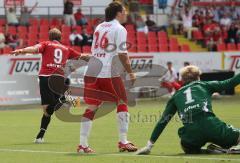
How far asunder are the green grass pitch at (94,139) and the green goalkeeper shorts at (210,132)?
256 millimetres

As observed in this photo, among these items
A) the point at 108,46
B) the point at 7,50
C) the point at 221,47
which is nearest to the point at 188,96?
the point at 108,46

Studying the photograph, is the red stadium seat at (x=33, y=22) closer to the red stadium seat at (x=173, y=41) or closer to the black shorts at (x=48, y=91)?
the red stadium seat at (x=173, y=41)

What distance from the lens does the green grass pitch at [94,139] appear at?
12.0 meters

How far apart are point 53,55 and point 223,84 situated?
5413mm

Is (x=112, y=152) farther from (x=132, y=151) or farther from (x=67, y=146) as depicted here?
(x=67, y=146)

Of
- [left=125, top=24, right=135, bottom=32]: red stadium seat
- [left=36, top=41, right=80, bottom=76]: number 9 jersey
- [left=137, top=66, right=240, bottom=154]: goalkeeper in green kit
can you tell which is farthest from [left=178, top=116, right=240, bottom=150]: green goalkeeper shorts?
[left=125, top=24, right=135, bottom=32]: red stadium seat

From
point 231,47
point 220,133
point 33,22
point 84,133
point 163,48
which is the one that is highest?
point 33,22

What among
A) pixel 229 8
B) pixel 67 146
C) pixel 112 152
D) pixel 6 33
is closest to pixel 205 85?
pixel 112 152

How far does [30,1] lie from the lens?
129 feet

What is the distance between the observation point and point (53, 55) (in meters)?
16.2

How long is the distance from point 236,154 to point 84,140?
2.52 meters

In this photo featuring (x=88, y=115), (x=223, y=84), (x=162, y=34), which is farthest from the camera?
(x=162, y=34)

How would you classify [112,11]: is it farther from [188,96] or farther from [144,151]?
[144,151]

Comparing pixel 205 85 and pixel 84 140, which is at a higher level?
pixel 205 85
